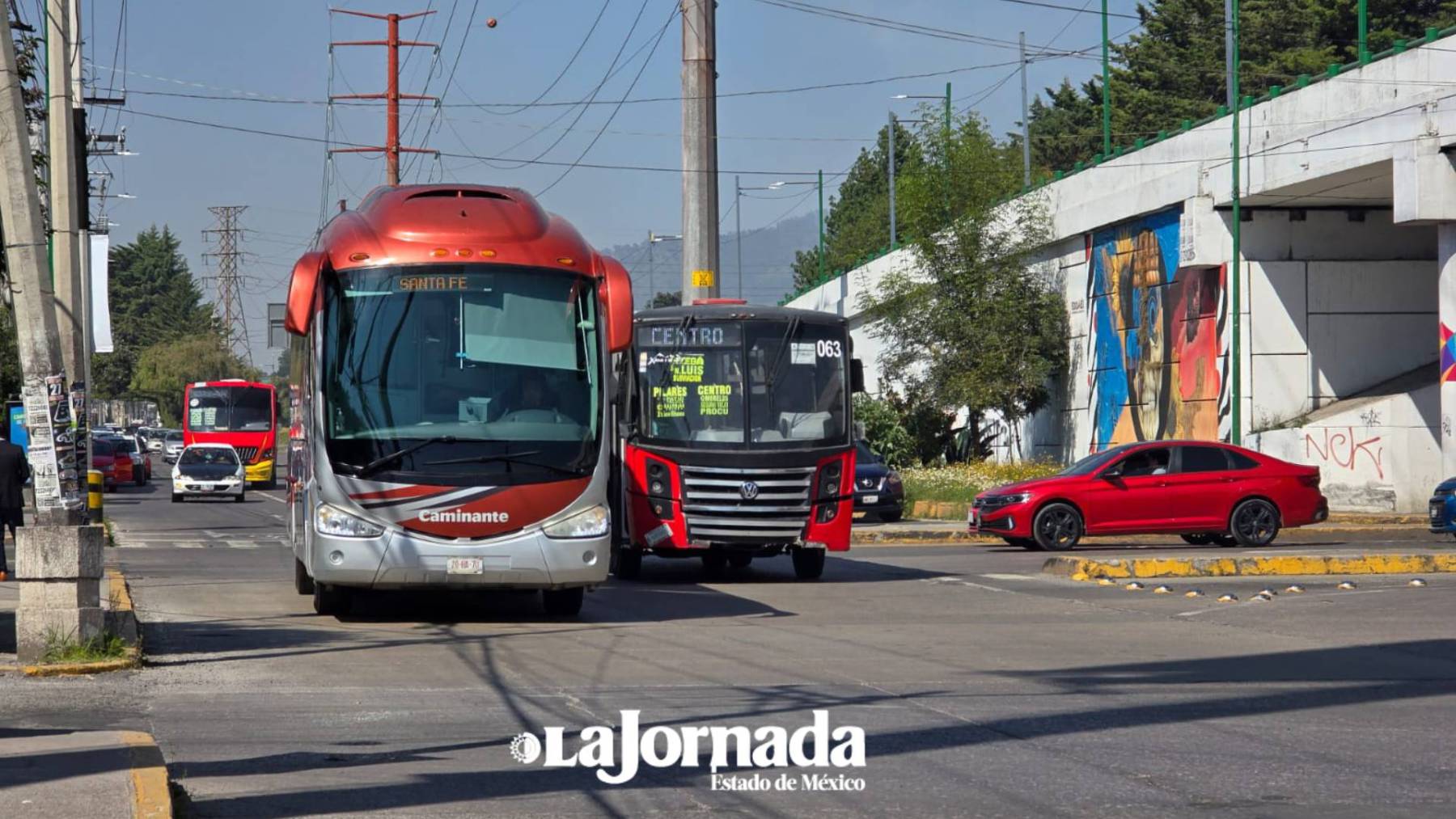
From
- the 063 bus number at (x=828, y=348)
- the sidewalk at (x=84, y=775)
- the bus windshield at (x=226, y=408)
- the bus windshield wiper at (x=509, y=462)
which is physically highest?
the 063 bus number at (x=828, y=348)

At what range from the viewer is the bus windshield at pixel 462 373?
47.3 feet

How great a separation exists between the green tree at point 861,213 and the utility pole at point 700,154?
7476 cm

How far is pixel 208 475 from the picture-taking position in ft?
151

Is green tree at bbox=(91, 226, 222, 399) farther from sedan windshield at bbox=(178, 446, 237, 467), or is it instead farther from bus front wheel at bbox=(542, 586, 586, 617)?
bus front wheel at bbox=(542, 586, 586, 617)

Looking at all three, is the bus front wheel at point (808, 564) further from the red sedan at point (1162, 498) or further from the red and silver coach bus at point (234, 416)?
the red and silver coach bus at point (234, 416)

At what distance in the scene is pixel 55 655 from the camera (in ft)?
38.8

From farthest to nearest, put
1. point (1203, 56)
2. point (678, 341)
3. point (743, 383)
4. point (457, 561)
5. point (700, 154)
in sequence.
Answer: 1. point (1203, 56)
2. point (700, 154)
3. point (678, 341)
4. point (743, 383)
5. point (457, 561)

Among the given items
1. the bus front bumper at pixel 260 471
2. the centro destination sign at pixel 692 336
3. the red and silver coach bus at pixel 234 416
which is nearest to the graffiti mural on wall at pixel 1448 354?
the centro destination sign at pixel 692 336

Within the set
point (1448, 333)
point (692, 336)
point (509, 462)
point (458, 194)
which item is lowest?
point (509, 462)

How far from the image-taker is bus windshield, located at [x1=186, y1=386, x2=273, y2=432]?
5531cm

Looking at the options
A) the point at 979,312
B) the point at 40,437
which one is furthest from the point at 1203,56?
the point at 40,437

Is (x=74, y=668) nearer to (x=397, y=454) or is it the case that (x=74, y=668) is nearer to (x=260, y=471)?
(x=397, y=454)

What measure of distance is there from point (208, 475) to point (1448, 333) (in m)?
30.8

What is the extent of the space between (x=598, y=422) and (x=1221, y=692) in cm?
599
